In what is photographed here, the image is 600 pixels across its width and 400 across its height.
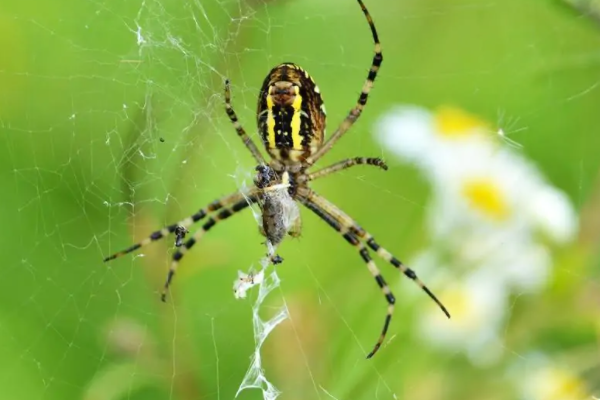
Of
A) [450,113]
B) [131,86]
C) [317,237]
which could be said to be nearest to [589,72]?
[450,113]

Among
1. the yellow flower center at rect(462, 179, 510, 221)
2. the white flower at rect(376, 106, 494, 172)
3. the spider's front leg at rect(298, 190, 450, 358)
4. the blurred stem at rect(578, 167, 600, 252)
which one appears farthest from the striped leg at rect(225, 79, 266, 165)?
the blurred stem at rect(578, 167, 600, 252)

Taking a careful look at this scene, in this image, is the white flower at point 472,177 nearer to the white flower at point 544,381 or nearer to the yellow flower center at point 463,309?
the yellow flower center at point 463,309

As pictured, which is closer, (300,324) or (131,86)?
(300,324)

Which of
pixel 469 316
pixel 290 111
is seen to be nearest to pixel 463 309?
pixel 469 316

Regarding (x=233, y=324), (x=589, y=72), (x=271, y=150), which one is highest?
(x=589, y=72)

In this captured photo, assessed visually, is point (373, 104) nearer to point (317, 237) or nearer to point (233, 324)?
point (317, 237)

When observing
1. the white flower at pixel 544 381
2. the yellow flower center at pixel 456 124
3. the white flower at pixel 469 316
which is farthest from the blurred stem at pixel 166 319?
the yellow flower center at pixel 456 124
